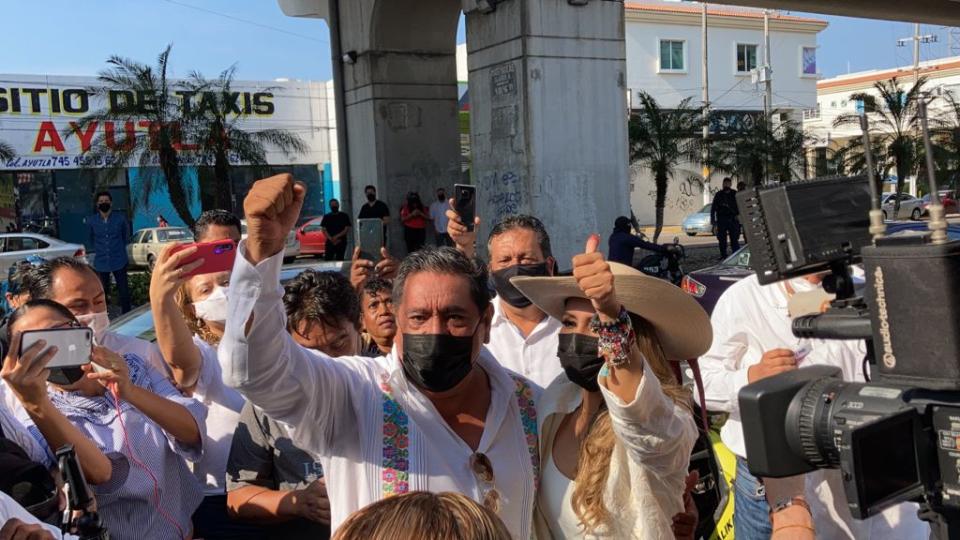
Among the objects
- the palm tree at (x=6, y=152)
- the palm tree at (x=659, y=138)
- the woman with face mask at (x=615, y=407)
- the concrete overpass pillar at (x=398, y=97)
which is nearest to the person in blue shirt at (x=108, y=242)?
the concrete overpass pillar at (x=398, y=97)

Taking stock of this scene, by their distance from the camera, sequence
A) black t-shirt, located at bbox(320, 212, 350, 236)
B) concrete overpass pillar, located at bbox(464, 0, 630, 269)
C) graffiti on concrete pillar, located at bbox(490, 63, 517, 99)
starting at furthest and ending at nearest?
black t-shirt, located at bbox(320, 212, 350, 236), graffiti on concrete pillar, located at bbox(490, 63, 517, 99), concrete overpass pillar, located at bbox(464, 0, 630, 269)

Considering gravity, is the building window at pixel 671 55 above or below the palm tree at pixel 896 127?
above

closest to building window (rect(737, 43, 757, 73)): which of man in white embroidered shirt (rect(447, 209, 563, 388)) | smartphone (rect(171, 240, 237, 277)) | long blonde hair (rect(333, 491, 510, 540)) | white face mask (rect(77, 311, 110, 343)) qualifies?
man in white embroidered shirt (rect(447, 209, 563, 388))

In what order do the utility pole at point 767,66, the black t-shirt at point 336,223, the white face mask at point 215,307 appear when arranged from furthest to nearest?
the utility pole at point 767,66 < the black t-shirt at point 336,223 < the white face mask at point 215,307

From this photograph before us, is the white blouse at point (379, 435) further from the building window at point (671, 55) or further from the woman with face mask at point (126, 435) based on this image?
the building window at point (671, 55)

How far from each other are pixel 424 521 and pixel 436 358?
0.96 metres

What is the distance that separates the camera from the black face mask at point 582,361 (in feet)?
8.65

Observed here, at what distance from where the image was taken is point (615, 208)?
12.4 meters

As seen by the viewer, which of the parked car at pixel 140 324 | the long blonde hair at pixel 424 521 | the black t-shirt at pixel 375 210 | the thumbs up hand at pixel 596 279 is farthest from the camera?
the black t-shirt at pixel 375 210

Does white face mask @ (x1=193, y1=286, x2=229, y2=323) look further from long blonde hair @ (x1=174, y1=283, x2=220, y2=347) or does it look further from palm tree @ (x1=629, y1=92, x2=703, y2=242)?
palm tree @ (x1=629, y1=92, x2=703, y2=242)

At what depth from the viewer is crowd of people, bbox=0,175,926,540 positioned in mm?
→ 2225

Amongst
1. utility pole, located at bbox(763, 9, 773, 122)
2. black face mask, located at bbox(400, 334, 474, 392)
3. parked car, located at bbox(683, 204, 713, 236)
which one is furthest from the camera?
utility pole, located at bbox(763, 9, 773, 122)

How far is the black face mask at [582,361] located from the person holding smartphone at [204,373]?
126 cm

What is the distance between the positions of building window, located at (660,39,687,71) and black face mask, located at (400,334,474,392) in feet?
143
